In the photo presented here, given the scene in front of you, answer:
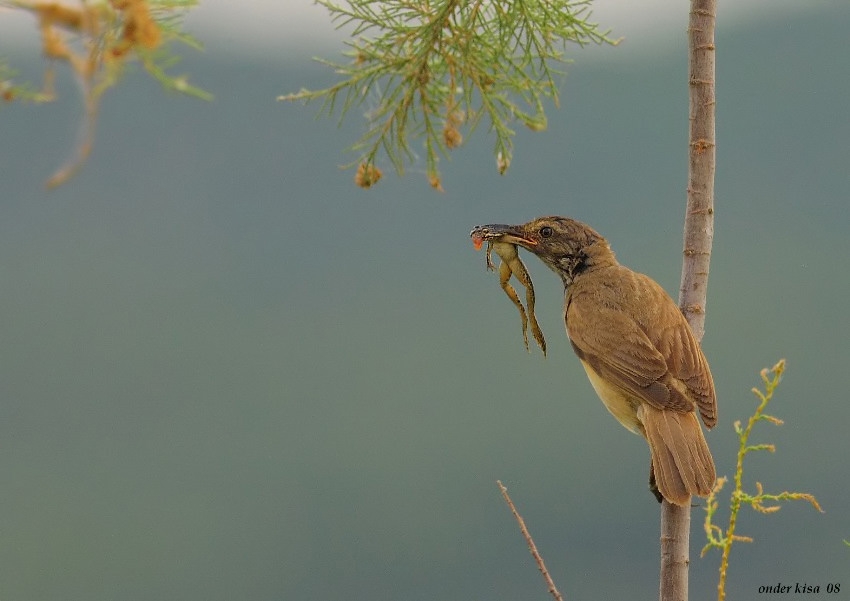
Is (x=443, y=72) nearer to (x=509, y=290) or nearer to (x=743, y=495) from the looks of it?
(x=509, y=290)

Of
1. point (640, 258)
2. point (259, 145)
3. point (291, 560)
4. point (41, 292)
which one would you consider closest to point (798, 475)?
point (640, 258)

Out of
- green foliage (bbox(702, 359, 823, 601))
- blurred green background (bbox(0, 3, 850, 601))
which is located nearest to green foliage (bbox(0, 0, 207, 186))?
green foliage (bbox(702, 359, 823, 601))

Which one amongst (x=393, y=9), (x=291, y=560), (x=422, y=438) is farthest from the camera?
(x=422, y=438)

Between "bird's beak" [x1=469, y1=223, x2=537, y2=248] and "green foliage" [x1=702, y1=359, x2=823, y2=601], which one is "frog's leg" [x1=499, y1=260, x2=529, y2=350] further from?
"green foliage" [x1=702, y1=359, x2=823, y2=601]

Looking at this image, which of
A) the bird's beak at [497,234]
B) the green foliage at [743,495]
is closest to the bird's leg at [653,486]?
the bird's beak at [497,234]

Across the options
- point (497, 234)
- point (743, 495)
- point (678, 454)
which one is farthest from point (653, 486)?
point (743, 495)

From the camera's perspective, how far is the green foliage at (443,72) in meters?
4.92

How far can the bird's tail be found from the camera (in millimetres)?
4637

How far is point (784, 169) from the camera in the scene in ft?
372

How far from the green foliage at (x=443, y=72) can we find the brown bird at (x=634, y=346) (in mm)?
572

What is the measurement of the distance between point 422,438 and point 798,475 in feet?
115

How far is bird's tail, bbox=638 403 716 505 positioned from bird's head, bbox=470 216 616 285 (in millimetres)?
893

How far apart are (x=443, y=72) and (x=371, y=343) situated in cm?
11411

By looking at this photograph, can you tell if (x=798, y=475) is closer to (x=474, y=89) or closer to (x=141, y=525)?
(x=141, y=525)
